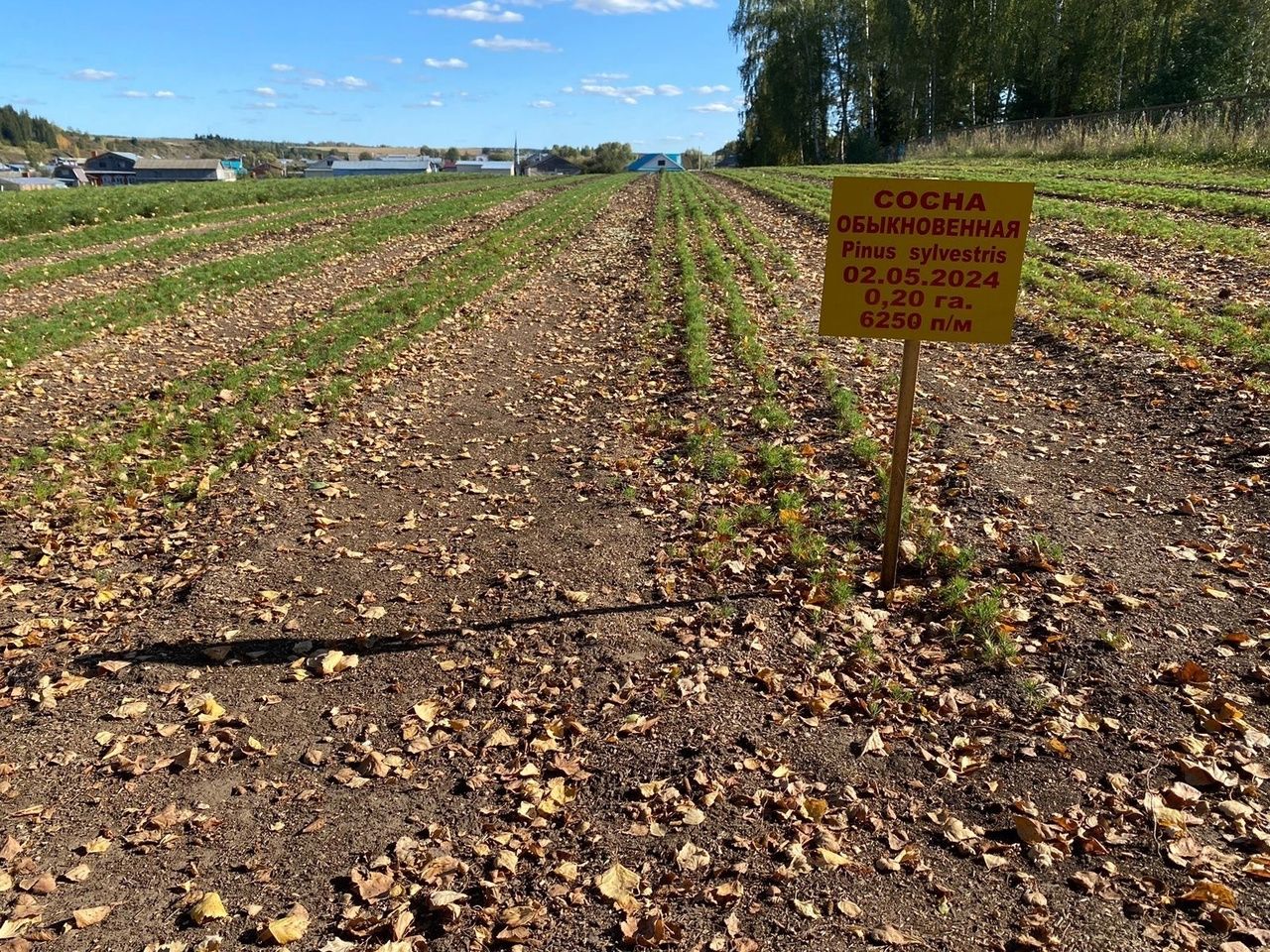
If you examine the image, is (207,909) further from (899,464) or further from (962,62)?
(962,62)

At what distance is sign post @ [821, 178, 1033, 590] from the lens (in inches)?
160

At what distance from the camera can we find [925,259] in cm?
421

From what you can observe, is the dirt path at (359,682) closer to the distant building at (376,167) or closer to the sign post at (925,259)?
the sign post at (925,259)

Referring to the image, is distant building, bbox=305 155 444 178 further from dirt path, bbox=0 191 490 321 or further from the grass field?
the grass field

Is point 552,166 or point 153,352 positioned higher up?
point 552,166

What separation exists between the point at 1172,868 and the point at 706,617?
2471 mm

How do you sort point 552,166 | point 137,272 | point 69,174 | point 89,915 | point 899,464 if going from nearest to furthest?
point 89,915 → point 899,464 → point 137,272 → point 69,174 → point 552,166

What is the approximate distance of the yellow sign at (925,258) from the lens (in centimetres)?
406

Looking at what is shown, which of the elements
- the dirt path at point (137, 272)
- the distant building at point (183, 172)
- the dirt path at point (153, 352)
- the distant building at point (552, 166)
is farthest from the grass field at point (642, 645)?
the distant building at point (552, 166)

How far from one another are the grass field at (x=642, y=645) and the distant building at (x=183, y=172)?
5164 inches

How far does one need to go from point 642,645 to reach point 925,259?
261cm

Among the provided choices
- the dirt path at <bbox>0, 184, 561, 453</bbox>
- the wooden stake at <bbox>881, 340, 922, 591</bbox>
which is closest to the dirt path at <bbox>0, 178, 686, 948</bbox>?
the wooden stake at <bbox>881, 340, 922, 591</bbox>

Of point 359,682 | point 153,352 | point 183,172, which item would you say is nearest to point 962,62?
point 153,352

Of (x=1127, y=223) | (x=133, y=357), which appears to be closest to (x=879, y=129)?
(x=1127, y=223)
